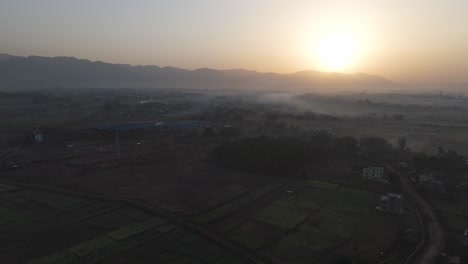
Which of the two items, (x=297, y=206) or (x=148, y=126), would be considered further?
(x=148, y=126)

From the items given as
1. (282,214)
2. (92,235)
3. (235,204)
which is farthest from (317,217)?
(92,235)

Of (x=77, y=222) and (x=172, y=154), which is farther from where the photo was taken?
(x=172, y=154)

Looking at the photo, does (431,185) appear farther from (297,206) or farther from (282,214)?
(282,214)

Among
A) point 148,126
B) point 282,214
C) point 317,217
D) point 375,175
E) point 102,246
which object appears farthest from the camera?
point 148,126

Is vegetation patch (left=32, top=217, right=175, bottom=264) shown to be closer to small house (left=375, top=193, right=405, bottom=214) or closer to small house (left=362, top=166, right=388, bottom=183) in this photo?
small house (left=375, top=193, right=405, bottom=214)

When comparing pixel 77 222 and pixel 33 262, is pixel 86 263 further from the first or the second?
pixel 77 222

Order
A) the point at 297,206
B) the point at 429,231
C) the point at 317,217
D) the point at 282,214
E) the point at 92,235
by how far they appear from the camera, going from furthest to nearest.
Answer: the point at 297,206 → the point at 282,214 → the point at 317,217 → the point at 429,231 → the point at 92,235

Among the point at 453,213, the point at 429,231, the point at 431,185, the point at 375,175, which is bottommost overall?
the point at 429,231

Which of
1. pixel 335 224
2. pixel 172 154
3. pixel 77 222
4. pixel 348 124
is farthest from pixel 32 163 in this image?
pixel 348 124
